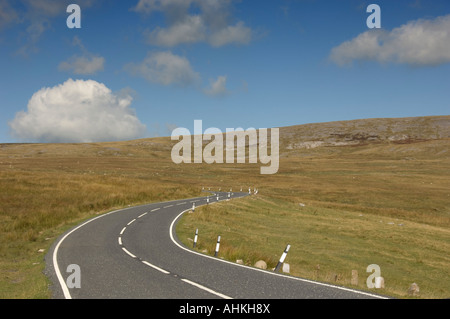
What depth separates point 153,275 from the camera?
37.8 ft

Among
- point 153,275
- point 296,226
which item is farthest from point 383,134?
point 153,275

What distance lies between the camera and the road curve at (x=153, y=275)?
9.61m

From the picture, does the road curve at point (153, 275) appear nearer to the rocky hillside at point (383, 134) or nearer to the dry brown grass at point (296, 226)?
the dry brown grass at point (296, 226)

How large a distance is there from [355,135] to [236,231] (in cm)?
17851

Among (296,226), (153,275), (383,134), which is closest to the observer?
(153,275)

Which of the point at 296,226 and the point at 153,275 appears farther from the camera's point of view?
the point at 296,226

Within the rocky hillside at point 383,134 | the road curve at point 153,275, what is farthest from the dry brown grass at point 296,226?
the rocky hillside at point 383,134

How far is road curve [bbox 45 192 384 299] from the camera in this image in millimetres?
9613

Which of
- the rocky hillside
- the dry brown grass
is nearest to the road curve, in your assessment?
the dry brown grass

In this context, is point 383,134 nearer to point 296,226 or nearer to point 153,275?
point 296,226

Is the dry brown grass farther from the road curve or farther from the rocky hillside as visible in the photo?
the rocky hillside

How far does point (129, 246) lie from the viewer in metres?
16.8
